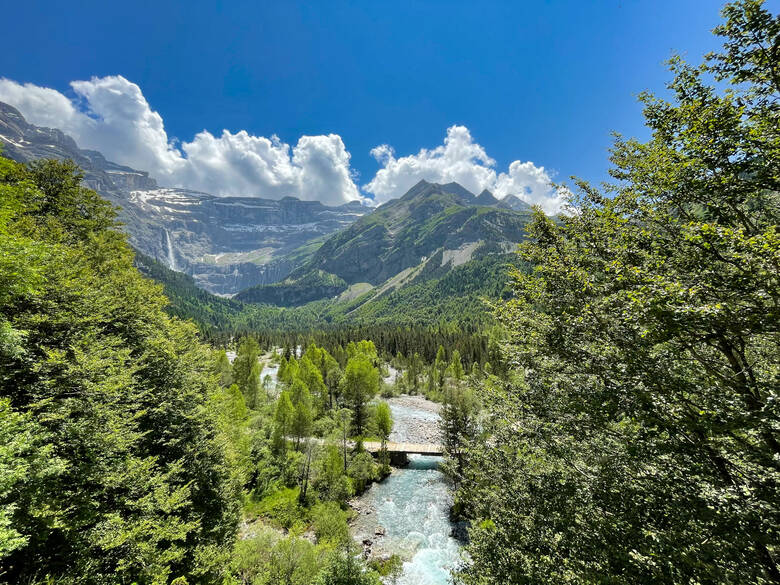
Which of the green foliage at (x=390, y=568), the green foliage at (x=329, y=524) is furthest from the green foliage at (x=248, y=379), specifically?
the green foliage at (x=390, y=568)

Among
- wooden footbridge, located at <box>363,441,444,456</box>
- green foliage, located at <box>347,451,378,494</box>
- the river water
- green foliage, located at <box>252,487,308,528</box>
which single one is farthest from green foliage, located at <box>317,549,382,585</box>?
wooden footbridge, located at <box>363,441,444,456</box>

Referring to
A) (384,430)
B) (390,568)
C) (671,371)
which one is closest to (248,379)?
(384,430)

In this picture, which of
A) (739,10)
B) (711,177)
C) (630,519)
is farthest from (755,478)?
(739,10)

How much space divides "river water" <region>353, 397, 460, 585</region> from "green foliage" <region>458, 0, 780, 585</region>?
14478mm

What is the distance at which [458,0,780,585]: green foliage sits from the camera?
501cm

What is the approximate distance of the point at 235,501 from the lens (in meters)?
19.5

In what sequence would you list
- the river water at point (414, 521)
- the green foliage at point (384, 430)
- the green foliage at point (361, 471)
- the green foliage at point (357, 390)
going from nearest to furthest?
1. the river water at point (414, 521)
2. the green foliage at point (361, 471)
3. the green foliage at point (384, 430)
4. the green foliage at point (357, 390)

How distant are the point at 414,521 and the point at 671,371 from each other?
28377mm

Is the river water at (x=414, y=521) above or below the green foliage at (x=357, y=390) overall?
below

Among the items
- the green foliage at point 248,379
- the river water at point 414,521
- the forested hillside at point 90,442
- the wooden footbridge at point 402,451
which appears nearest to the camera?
the forested hillside at point 90,442

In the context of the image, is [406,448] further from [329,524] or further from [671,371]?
[671,371]

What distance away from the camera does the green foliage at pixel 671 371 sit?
5012mm

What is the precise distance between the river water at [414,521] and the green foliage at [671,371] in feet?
47.5

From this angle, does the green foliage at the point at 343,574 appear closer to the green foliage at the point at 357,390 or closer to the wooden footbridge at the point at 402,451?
the wooden footbridge at the point at 402,451
